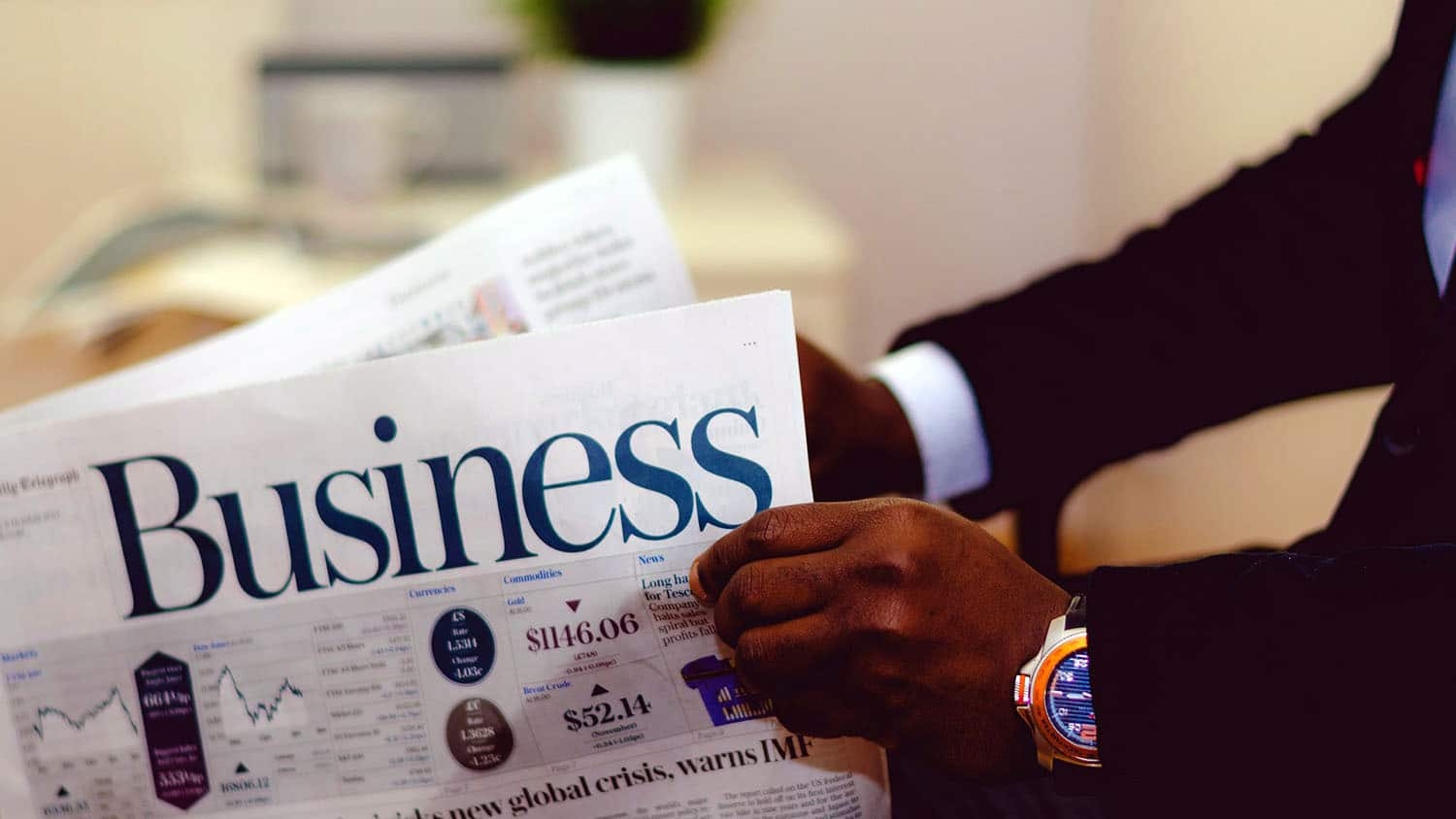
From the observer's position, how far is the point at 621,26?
51.4 inches

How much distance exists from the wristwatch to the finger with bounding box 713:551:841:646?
0.08m

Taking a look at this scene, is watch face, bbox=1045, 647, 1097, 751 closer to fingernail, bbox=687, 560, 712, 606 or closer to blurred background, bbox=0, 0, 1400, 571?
fingernail, bbox=687, 560, 712, 606

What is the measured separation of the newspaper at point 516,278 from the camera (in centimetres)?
56

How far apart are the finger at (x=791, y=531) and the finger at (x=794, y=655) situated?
0.08ft

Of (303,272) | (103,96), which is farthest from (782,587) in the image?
(103,96)

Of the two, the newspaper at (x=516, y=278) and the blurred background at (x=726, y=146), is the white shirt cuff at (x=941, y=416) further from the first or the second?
the blurred background at (x=726, y=146)

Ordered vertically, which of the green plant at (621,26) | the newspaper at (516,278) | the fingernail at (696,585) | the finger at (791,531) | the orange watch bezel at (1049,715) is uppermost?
the green plant at (621,26)

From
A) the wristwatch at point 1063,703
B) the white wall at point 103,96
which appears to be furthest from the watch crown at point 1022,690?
the white wall at point 103,96

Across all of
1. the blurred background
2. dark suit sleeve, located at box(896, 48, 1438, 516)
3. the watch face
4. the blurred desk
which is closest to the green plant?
the blurred background

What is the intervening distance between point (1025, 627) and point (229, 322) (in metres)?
0.76

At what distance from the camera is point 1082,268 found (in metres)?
0.74

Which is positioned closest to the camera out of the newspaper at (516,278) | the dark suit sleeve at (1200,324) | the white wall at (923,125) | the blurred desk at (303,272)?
the newspaper at (516,278)

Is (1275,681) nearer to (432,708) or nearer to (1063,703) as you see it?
(1063,703)

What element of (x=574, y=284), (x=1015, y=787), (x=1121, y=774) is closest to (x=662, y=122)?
(x=574, y=284)
